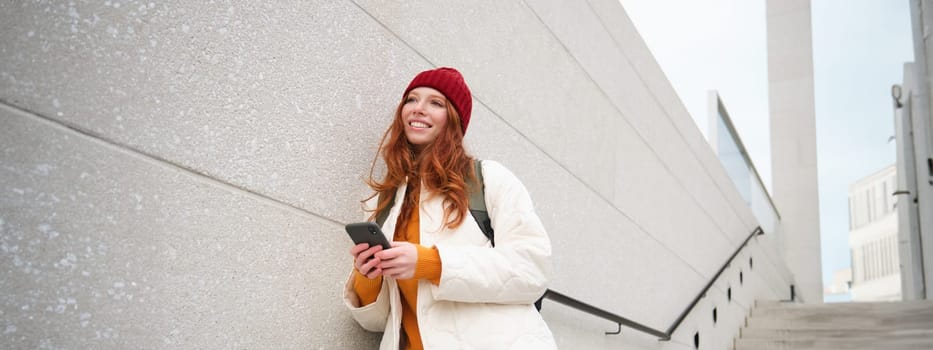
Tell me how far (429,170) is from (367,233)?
0.46 metres

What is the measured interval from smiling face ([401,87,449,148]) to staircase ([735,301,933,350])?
542 cm

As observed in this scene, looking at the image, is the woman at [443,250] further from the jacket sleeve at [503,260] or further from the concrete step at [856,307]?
the concrete step at [856,307]

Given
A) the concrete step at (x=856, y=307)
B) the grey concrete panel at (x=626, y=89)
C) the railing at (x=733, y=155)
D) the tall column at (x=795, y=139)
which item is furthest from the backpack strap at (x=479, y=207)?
the tall column at (x=795, y=139)

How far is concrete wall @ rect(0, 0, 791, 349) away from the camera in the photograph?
4.34 feet

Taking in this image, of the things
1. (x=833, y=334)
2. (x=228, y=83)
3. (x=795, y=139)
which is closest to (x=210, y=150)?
(x=228, y=83)

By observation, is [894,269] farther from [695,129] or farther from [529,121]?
[529,121]

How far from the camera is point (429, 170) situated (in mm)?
2146

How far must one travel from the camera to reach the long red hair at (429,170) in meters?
2.07

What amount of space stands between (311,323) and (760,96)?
16.2m

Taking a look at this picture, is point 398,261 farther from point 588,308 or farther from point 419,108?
point 588,308

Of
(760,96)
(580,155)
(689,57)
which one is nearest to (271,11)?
(580,155)

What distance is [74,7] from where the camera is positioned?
1386mm

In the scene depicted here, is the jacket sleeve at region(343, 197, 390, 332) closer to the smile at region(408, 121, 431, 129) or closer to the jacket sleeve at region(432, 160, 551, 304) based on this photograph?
the jacket sleeve at region(432, 160, 551, 304)

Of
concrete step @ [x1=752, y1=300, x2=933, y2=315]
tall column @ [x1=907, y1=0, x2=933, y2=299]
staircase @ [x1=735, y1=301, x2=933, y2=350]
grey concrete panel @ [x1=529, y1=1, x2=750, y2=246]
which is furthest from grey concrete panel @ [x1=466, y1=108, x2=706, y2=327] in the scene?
tall column @ [x1=907, y1=0, x2=933, y2=299]
